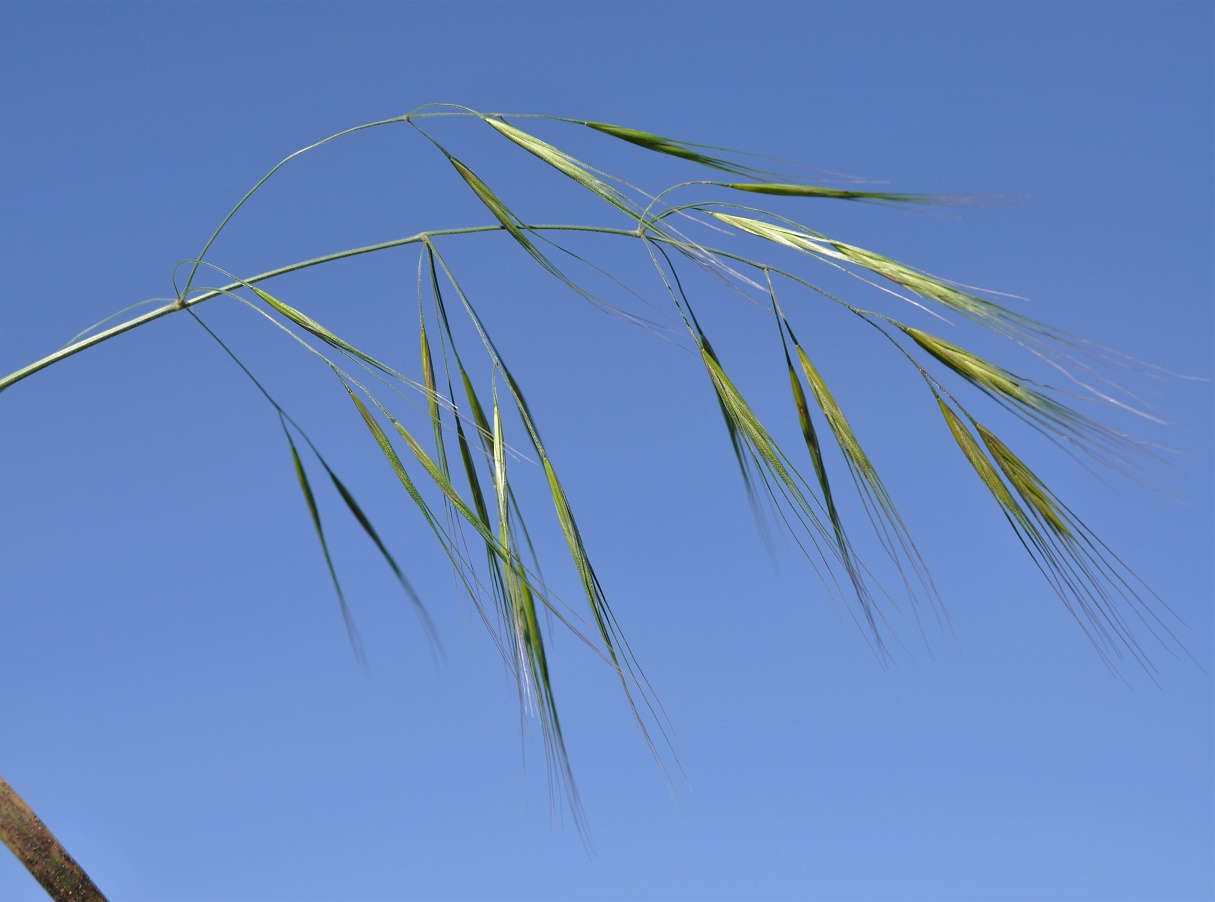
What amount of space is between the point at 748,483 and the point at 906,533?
1.23ft

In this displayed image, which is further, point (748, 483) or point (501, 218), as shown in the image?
point (748, 483)

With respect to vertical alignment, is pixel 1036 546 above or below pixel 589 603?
above

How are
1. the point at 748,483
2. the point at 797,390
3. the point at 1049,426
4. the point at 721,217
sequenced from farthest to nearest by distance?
1. the point at 748,483
2. the point at 797,390
3. the point at 721,217
4. the point at 1049,426

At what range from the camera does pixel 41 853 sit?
113 cm

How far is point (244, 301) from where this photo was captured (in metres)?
1.34

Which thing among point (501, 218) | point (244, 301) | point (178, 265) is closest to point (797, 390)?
point (501, 218)

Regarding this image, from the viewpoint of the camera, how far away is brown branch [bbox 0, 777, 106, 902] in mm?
1118

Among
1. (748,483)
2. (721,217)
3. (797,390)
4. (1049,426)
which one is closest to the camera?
(1049,426)

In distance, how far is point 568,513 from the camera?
53.3 inches

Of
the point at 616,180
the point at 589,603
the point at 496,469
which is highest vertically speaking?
the point at 616,180

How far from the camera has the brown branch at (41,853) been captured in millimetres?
1118

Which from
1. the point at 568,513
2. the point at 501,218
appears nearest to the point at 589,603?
the point at 568,513

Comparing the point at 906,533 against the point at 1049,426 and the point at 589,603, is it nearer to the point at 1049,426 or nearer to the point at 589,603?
the point at 1049,426

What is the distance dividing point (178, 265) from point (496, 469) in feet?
A: 1.90
